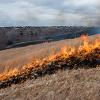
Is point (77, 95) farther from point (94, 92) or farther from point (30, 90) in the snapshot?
point (30, 90)

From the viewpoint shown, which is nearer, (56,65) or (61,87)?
(61,87)

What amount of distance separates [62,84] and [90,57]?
14.9 ft

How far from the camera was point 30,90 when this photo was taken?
16.7 m

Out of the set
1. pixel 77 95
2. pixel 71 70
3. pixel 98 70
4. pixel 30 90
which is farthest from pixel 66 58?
pixel 77 95

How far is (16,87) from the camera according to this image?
18.3 meters

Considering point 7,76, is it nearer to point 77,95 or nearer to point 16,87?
point 16,87

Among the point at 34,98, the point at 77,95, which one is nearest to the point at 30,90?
the point at 34,98

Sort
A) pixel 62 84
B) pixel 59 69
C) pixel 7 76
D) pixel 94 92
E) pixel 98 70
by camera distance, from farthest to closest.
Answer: pixel 7 76 < pixel 59 69 < pixel 98 70 < pixel 62 84 < pixel 94 92

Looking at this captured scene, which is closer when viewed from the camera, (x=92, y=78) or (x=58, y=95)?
(x=58, y=95)

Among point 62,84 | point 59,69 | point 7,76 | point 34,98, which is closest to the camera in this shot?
point 34,98

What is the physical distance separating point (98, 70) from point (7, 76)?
598 cm

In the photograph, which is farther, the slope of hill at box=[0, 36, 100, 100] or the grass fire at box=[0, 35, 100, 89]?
the grass fire at box=[0, 35, 100, 89]

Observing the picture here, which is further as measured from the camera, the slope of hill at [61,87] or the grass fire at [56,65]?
the grass fire at [56,65]

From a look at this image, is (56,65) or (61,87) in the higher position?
(56,65)
